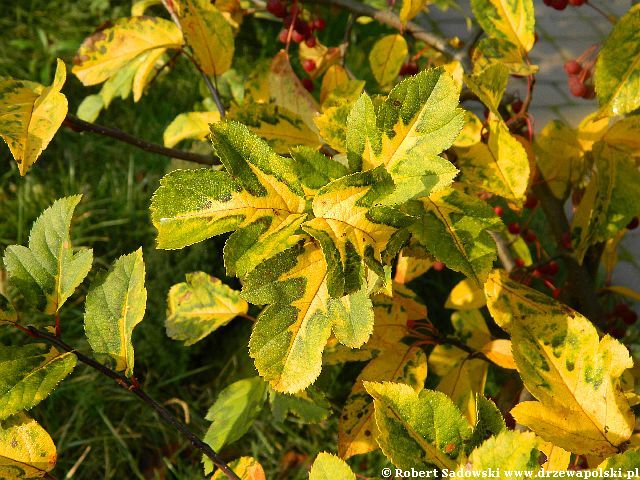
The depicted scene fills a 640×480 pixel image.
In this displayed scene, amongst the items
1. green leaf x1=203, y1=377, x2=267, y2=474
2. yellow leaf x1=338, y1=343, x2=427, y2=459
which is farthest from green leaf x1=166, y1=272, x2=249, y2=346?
yellow leaf x1=338, y1=343, x2=427, y2=459

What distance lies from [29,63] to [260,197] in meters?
2.40

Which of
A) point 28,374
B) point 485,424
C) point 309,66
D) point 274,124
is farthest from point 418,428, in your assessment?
point 309,66

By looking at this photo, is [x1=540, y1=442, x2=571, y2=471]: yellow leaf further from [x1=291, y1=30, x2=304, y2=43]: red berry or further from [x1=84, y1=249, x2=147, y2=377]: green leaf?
[x1=291, y1=30, x2=304, y2=43]: red berry

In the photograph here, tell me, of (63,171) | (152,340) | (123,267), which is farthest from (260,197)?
(63,171)

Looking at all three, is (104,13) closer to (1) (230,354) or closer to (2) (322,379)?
(1) (230,354)

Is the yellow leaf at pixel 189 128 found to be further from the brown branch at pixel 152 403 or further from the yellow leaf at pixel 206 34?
the brown branch at pixel 152 403

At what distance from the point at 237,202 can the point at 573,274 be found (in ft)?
2.83

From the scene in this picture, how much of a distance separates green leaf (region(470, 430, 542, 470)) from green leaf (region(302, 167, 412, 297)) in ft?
0.60

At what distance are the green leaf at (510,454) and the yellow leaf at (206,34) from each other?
2.67 feet

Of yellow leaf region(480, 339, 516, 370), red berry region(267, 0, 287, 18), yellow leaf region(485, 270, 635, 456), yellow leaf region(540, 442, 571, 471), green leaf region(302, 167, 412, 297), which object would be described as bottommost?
yellow leaf region(480, 339, 516, 370)

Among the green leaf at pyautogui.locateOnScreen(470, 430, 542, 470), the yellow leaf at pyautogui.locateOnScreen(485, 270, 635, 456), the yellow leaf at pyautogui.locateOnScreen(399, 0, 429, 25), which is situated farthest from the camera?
the yellow leaf at pyautogui.locateOnScreen(399, 0, 429, 25)

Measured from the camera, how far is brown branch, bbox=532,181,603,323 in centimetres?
127

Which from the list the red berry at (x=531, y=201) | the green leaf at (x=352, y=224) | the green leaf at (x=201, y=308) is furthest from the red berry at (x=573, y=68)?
the green leaf at (x=352, y=224)

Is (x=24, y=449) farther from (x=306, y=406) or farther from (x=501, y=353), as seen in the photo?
(x=501, y=353)
